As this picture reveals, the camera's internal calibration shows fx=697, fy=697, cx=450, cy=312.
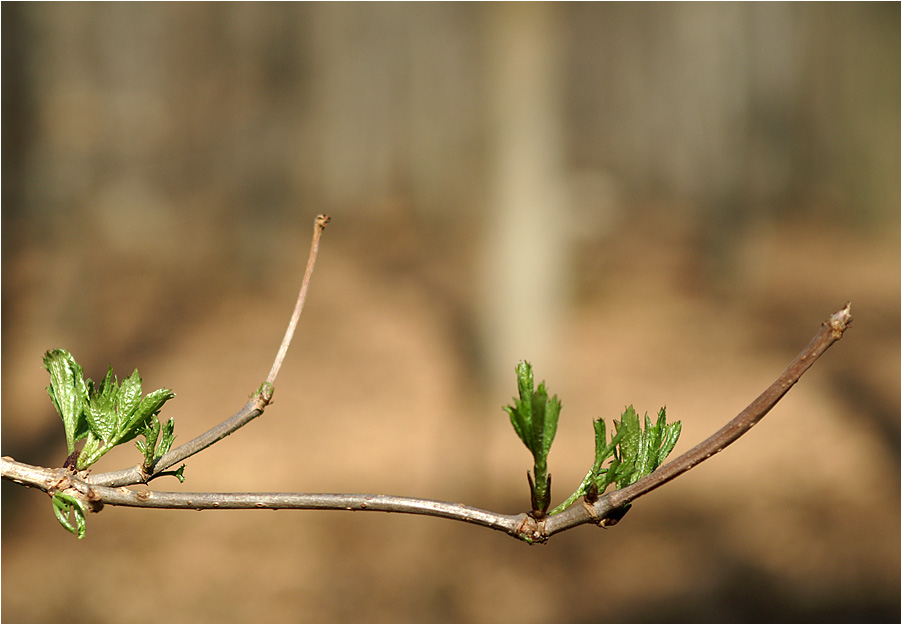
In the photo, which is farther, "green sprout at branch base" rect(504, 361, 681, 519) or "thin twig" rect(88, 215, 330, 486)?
"thin twig" rect(88, 215, 330, 486)

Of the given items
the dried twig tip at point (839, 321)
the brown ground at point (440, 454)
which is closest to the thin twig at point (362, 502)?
the dried twig tip at point (839, 321)

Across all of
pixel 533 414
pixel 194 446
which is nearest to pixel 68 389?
pixel 194 446

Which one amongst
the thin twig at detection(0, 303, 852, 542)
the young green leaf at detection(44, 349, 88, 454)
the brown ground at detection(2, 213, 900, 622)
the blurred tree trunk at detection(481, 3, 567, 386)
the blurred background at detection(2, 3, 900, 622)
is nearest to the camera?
the thin twig at detection(0, 303, 852, 542)

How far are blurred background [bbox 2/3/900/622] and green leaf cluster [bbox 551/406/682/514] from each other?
125 inches

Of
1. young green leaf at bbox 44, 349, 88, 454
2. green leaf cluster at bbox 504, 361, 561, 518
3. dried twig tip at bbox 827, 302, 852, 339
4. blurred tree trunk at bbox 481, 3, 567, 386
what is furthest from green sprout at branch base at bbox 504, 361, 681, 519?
blurred tree trunk at bbox 481, 3, 567, 386

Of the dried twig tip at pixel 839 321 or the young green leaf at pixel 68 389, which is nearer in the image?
the dried twig tip at pixel 839 321

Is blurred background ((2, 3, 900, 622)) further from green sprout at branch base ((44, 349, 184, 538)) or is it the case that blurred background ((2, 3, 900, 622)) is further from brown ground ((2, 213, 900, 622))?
green sprout at branch base ((44, 349, 184, 538))

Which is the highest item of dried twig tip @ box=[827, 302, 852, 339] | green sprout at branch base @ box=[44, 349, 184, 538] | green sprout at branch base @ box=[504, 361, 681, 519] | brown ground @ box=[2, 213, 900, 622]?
brown ground @ box=[2, 213, 900, 622]

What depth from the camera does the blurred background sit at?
3686 mm

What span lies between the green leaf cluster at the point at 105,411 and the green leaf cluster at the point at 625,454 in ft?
1.43

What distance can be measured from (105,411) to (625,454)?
1.84 ft

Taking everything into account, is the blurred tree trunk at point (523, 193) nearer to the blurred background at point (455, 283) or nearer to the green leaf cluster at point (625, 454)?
the blurred background at point (455, 283)

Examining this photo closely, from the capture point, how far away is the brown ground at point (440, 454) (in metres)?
3.57

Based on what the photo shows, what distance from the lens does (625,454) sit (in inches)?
27.7
